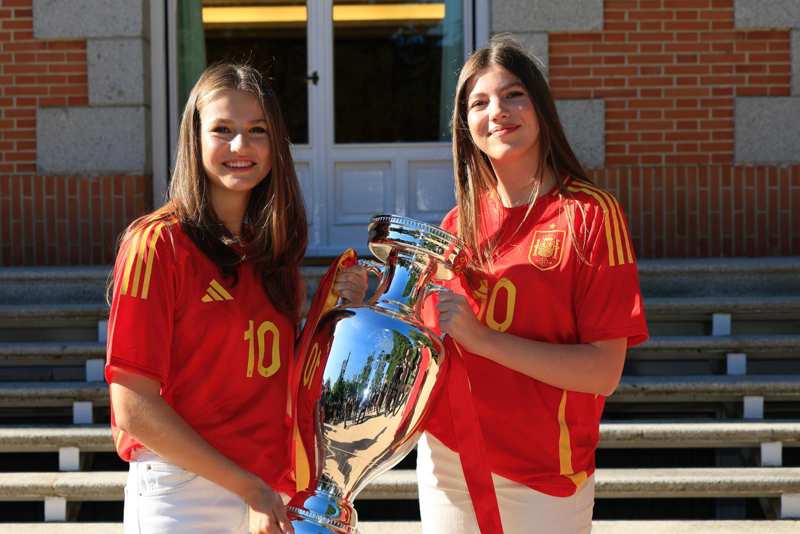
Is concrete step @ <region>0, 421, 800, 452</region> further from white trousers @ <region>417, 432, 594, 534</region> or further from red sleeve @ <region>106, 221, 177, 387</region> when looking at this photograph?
red sleeve @ <region>106, 221, 177, 387</region>

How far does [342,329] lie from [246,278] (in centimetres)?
28

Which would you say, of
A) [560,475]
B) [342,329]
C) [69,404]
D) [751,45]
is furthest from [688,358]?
[342,329]

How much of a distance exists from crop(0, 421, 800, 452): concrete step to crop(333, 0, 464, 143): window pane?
2945mm

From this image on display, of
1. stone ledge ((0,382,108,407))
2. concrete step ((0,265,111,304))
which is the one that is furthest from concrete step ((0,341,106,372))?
concrete step ((0,265,111,304))

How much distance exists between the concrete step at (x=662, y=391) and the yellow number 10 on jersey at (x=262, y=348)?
3076 millimetres

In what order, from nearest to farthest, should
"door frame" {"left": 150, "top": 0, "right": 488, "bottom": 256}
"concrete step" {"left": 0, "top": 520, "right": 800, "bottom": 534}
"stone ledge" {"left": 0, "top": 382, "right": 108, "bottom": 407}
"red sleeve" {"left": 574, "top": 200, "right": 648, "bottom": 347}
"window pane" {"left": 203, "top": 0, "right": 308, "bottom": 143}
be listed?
1. "red sleeve" {"left": 574, "top": 200, "right": 648, "bottom": 347}
2. "concrete step" {"left": 0, "top": 520, "right": 800, "bottom": 534}
3. "stone ledge" {"left": 0, "top": 382, "right": 108, "bottom": 407}
4. "door frame" {"left": 150, "top": 0, "right": 488, "bottom": 256}
5. "window pane" {"left": 203, "top": 0, "right": 308, "bottom": 143}

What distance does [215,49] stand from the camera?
282 inches

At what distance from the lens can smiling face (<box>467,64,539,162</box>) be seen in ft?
7.13

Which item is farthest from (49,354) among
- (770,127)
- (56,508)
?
(770,127)

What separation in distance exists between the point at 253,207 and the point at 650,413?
3.43m

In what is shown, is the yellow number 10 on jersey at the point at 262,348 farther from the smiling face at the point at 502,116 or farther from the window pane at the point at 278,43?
the window pane at the point at 278,43

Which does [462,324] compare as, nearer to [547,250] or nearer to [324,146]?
[547,250]

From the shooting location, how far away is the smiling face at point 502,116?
2.17 meters

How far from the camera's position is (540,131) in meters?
2.19
